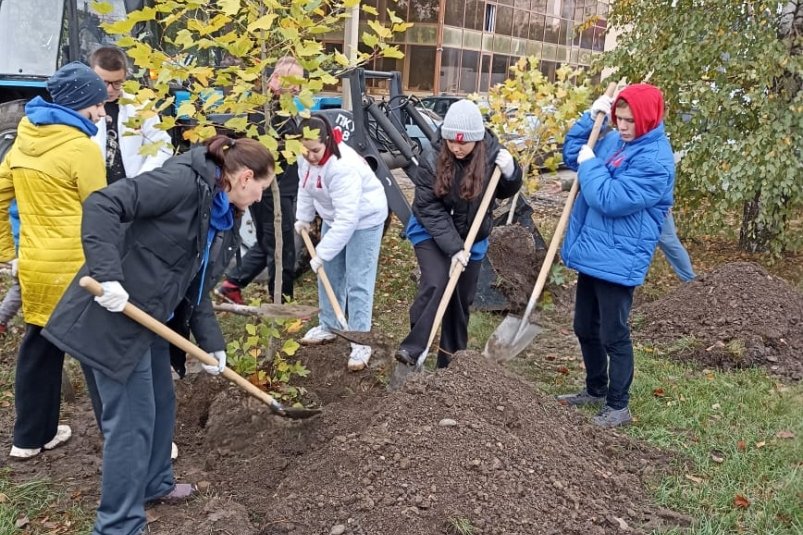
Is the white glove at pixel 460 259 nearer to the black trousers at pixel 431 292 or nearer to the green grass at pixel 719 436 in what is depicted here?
the black trousers at pixel 431 292

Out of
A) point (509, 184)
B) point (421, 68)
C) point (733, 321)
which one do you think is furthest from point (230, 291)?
point (421, 68)

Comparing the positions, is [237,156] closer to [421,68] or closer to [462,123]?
[462,123]

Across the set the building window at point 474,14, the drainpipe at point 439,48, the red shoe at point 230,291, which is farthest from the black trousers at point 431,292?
the building window at point 474,14

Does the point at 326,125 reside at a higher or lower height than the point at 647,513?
higher

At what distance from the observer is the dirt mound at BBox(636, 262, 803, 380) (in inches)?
201

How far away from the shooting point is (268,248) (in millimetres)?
5668

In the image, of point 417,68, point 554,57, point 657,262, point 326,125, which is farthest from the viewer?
point 554,57

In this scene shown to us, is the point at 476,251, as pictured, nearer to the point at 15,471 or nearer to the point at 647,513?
the point at 647,513

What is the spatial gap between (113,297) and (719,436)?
10.3 feet

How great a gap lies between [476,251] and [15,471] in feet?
8.50

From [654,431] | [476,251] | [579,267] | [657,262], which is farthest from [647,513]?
[657,262]

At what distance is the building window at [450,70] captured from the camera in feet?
90.1

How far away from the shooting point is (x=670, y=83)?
737 centimetres

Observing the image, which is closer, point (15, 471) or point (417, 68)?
point (15, 471)
